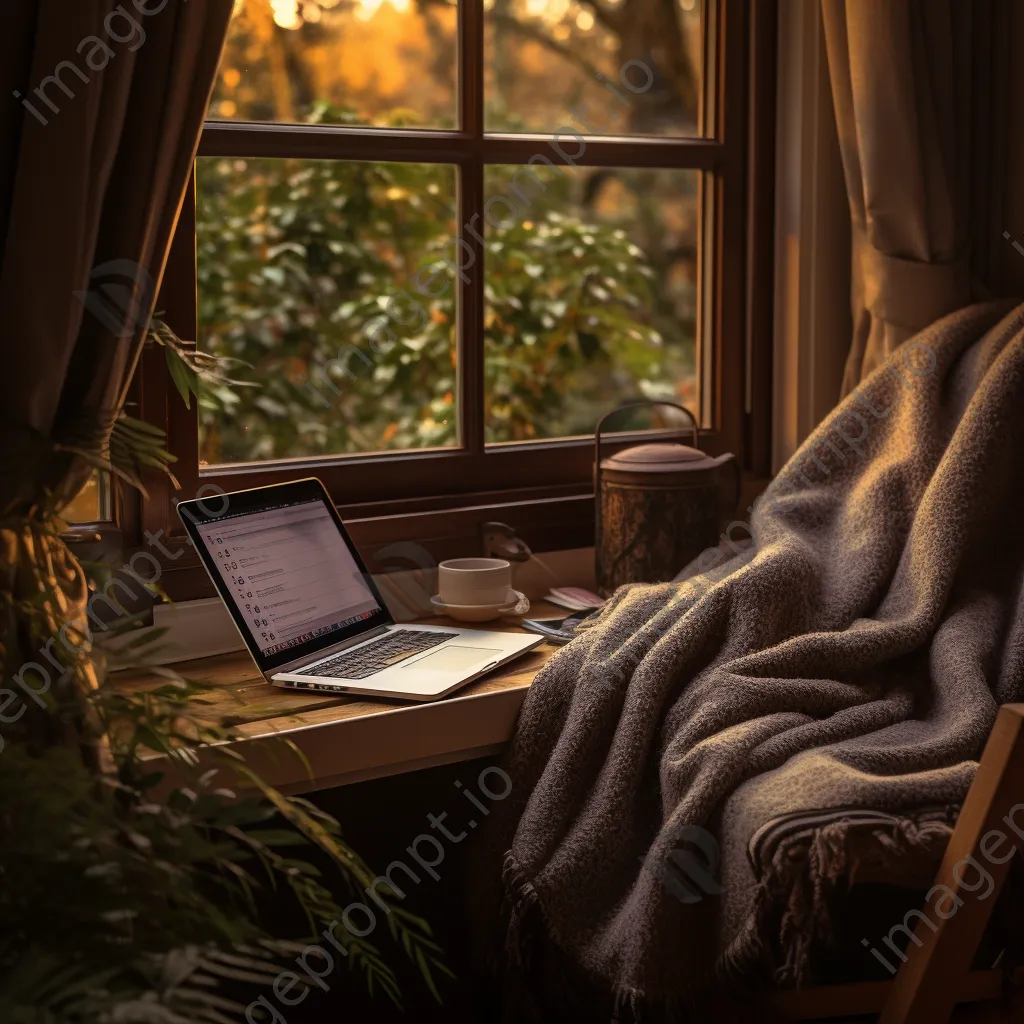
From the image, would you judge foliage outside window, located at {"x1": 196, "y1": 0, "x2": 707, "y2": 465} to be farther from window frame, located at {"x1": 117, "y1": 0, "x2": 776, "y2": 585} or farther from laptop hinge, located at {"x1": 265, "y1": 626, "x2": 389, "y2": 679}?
laptop hinge, located at {"x1": 265, "y1": 626, "x2": 389, "y2": 679}

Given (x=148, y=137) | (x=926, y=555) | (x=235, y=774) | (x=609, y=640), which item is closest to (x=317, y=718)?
(x=235, y=774)

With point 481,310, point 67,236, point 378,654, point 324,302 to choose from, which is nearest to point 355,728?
point 378,654

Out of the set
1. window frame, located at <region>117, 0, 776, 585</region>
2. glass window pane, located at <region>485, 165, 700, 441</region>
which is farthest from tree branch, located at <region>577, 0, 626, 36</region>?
window frame, located at <region>117, 0, 776, 585</region>

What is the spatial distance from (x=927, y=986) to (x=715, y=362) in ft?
4.48

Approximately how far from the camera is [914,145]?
80.4 inches

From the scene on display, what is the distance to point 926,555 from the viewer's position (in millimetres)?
1675

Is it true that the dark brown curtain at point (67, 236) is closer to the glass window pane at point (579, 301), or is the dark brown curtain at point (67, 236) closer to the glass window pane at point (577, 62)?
the glass window pane at point (579, 301)

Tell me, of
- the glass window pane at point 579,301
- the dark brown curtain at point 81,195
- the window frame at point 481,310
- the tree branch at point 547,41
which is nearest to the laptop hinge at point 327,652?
the window frame at point 481,310

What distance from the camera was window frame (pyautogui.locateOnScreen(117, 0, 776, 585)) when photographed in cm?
182

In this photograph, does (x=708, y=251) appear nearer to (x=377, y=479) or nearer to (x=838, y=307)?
(x=838, y=307)

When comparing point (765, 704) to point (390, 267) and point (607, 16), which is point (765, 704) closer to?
point (390, 267)

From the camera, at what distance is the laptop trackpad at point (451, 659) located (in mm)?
1649

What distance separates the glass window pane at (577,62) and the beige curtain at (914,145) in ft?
5.99

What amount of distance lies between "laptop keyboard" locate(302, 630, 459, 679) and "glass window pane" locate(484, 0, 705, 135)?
99.6 inches
